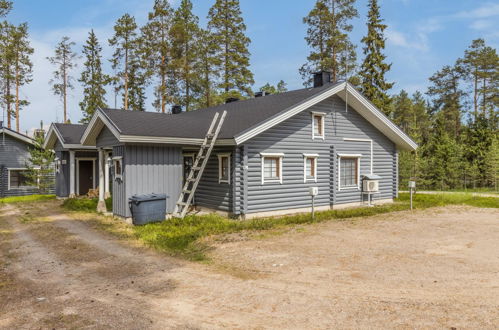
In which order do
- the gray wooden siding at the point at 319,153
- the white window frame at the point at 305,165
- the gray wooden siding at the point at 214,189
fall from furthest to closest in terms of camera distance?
1. the white window frame at the point at 305,165
2. the gray wooden siding at the point at 319,153
3. the gray wooden siding at the point at 214,189

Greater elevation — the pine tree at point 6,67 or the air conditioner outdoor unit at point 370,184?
the pine tree at point 6,67

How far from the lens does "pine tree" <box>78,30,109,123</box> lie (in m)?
41.3

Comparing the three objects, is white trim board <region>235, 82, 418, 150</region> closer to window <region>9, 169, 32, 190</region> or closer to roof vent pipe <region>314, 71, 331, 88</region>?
roof vent pipe <region>314, 71, 331, 88</region>

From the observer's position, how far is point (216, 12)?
3494 centimetres

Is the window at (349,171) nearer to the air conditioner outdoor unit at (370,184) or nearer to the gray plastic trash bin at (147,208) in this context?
the air conditioner outdoor unit at (370,184)

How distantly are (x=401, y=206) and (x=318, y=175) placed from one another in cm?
499

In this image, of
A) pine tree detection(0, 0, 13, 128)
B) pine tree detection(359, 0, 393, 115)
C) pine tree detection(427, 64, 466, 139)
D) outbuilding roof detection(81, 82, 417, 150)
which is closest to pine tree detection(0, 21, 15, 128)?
pine tree detection(0, 0, 13, 128)

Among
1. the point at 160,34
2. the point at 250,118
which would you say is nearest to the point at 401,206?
the point at 250,118

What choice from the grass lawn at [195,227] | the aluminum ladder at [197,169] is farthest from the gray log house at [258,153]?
the grass lawn at [195,227]

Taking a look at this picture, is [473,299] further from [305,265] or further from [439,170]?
[439,170]

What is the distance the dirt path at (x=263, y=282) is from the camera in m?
4.83

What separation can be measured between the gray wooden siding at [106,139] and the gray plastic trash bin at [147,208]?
2.70 meters

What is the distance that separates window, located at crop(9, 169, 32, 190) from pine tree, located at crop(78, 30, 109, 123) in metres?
18.0

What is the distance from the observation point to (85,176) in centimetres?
2120
